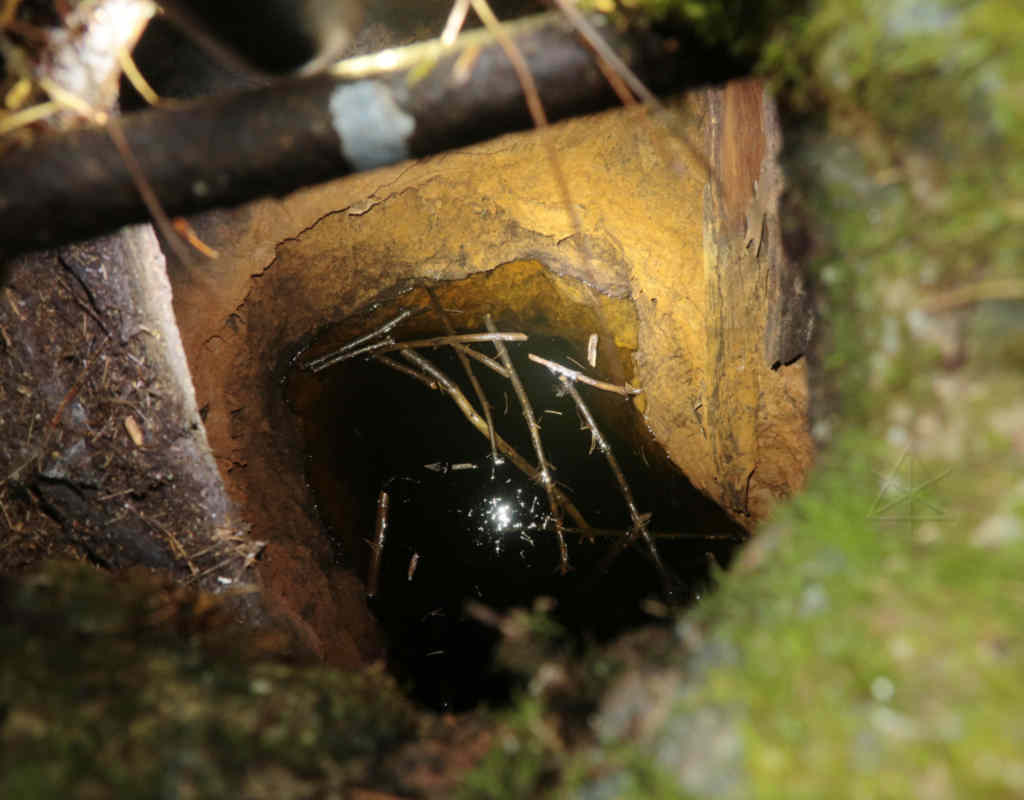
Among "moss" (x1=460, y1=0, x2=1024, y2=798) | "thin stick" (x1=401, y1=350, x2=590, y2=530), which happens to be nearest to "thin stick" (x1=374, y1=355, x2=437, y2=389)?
"thin stick" (x1=401, y1=350, x2=590, y2=530)

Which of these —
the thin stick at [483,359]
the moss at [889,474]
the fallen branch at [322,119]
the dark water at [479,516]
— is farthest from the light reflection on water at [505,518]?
the fallen branch at [322,119]

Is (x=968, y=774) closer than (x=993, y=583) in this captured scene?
Yes

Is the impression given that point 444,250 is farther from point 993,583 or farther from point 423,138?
point 993,583

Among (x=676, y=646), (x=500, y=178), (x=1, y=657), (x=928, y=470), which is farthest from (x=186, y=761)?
(x=500, y=178)

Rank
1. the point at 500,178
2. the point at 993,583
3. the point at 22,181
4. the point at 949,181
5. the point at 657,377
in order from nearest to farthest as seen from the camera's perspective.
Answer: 1. the point at 993,583
2. the point at 949,181
3. the point at 22,181
4. the point at 500,178
5. the point at 657,377

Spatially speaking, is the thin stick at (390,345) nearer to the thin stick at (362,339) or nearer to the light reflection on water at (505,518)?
the thin stick at (362,339)

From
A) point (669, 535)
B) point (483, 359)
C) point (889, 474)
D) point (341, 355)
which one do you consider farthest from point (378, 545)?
point (889, 474)

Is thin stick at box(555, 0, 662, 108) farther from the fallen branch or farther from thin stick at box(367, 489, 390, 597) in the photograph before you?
thin stick at box(367, 489, 390, 597)
